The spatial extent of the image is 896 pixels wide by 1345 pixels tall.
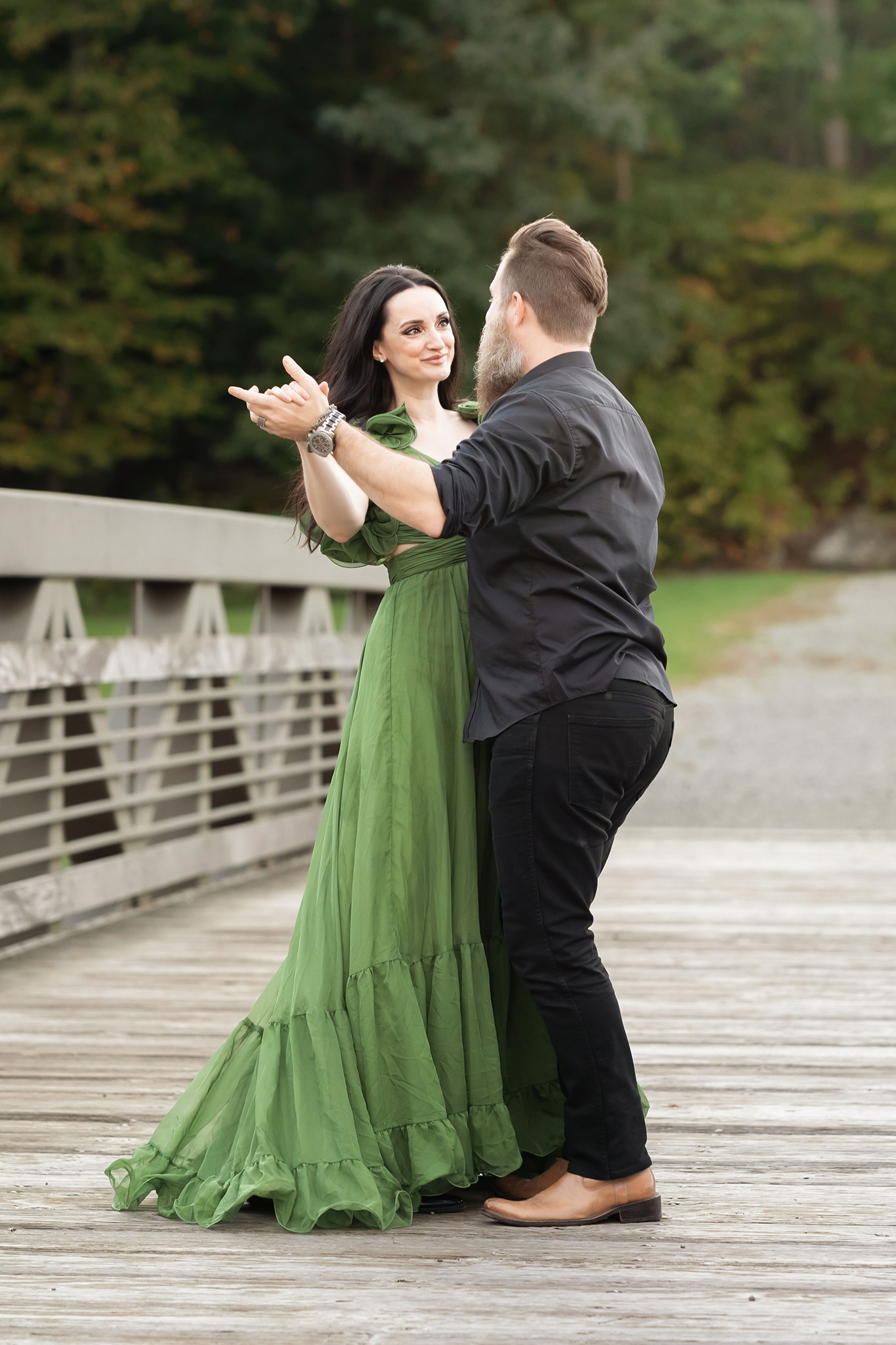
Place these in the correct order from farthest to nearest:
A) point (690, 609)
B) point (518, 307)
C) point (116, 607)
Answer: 1. point (690, 609)
2. point (116, 607)
3. point (518, 307)

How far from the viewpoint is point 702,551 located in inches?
1105

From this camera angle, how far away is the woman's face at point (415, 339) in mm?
2916

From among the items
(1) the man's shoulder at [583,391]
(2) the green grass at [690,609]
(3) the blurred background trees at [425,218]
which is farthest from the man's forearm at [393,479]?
(3) the blurred background trees at [425,218]

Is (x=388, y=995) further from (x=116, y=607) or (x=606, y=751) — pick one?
(x=116, y=607)

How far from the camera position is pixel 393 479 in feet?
7.77

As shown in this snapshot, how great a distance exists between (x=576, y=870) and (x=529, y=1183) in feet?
1.93

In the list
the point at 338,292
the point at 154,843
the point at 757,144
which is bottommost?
the point at 154,843

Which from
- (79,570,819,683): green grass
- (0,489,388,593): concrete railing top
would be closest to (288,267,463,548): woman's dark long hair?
(0,489,388,593): concrete railing top

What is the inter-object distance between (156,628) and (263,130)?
1995 cm

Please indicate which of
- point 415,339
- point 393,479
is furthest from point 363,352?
point 393,479

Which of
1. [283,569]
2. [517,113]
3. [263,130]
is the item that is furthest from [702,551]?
[283,569]

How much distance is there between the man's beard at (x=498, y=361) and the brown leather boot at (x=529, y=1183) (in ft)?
4.29

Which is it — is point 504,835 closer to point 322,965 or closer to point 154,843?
point 322,965

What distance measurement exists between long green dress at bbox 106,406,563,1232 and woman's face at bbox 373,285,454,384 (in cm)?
11
